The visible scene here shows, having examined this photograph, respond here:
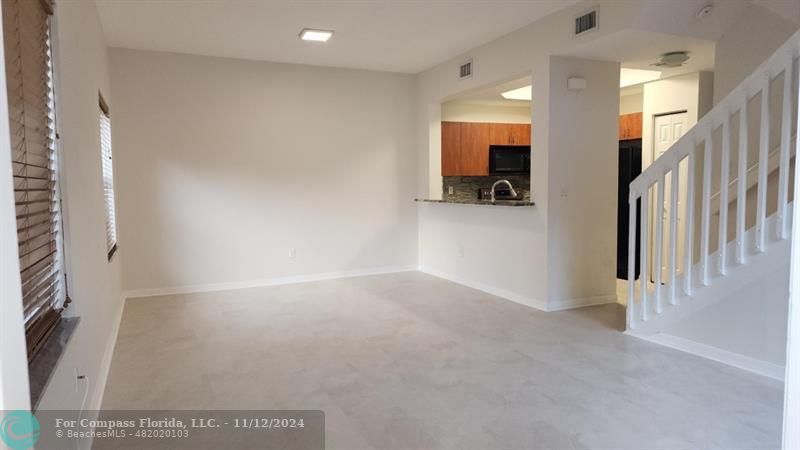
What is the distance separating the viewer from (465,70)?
594cm

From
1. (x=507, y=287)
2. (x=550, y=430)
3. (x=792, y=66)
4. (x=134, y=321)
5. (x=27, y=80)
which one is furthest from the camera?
(x=507, y=287)

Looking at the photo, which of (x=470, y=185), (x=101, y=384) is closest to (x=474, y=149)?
(x=470, y=185)

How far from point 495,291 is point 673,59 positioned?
→ 2765 millimetres

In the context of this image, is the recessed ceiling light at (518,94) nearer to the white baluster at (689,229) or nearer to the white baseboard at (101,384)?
the white baluster at (689,229)

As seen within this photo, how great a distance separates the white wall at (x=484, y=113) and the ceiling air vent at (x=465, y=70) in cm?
150

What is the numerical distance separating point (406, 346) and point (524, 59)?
2912 mm

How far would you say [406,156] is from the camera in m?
7.15

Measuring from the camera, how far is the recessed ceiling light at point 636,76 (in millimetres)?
5852

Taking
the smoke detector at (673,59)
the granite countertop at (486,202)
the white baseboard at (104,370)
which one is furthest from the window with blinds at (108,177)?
the smoke detector at (673,59)

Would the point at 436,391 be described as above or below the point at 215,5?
below

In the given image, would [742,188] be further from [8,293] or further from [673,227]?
[8,293]

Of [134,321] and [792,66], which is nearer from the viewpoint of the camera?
[792,66]

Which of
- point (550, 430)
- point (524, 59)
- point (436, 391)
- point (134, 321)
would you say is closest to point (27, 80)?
point (436, 391)

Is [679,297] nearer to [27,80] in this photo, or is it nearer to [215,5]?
[27,80]
